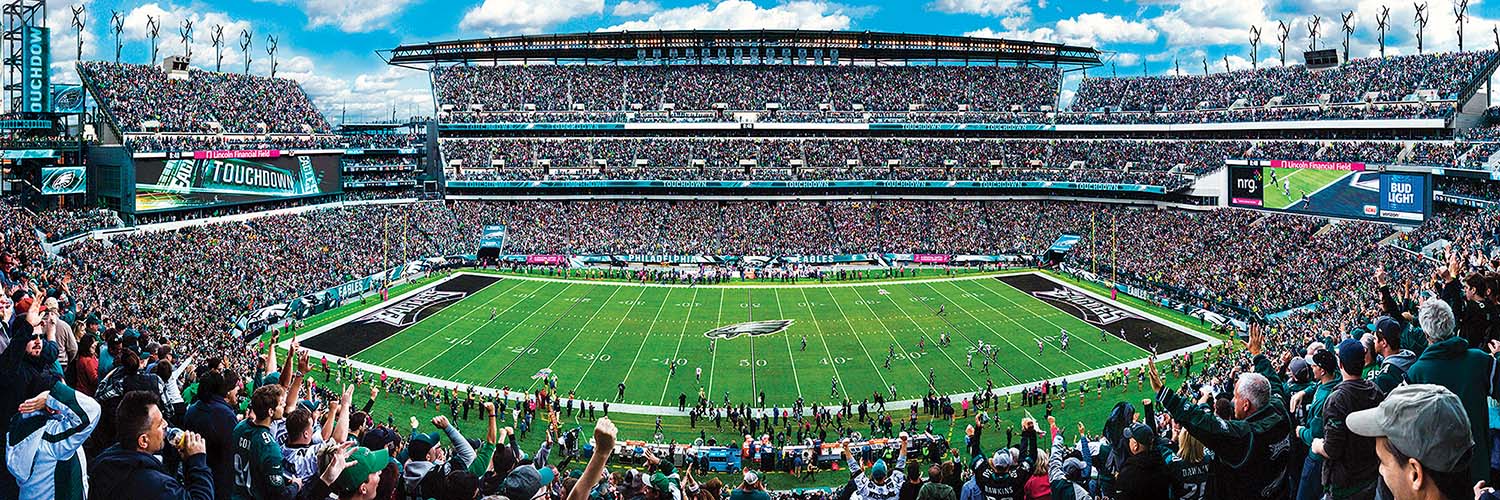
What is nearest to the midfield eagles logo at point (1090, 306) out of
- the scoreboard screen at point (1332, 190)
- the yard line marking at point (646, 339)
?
the scoreboard screen at point (1332, 190)

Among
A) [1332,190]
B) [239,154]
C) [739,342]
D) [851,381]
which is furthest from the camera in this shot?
[239,154]

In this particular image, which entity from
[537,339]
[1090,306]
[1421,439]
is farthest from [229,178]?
[1421,439]

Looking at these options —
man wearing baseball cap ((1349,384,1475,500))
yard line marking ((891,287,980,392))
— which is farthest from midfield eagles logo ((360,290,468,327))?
man wearing baseball cap ((1349,384,1475,500))

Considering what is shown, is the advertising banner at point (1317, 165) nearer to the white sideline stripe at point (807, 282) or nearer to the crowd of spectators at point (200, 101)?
the white sideline stripe at point (807, 282)

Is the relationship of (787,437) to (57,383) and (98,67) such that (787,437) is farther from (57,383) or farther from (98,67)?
(98,67)

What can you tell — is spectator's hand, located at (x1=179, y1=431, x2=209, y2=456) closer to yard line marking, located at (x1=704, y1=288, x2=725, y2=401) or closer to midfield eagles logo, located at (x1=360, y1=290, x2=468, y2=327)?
yard line marking, located at (x1=704, y1=288, x2=725, y2=401)

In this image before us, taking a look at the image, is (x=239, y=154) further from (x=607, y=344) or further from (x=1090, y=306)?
(x=1090, y=306)
